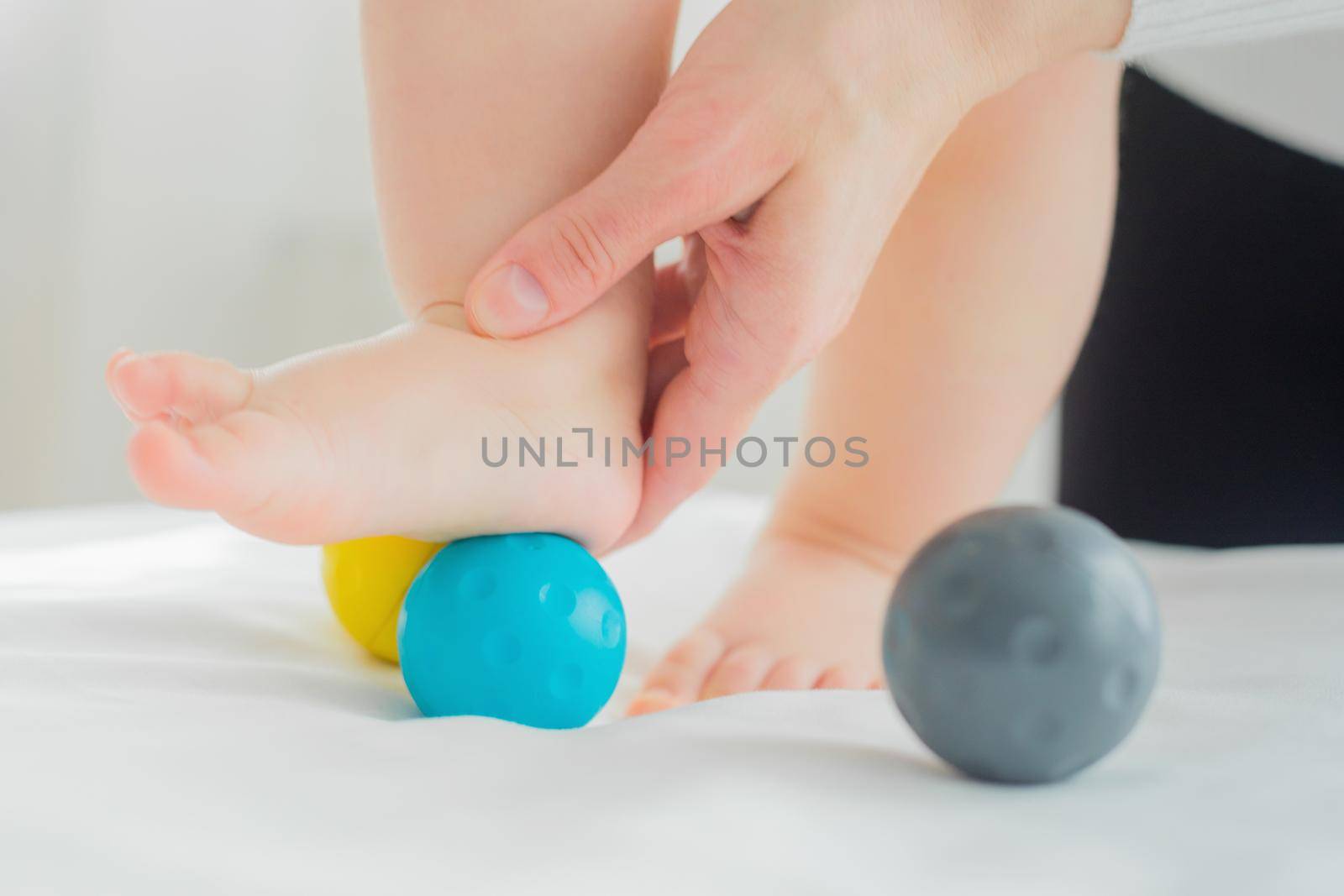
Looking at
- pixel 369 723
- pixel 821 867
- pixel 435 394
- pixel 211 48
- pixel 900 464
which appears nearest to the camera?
pixel 821 867

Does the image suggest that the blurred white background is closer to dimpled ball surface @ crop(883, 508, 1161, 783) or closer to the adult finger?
the adult finger

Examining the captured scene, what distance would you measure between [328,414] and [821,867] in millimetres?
373

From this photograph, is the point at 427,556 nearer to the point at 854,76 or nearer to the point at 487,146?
the point at 487,146

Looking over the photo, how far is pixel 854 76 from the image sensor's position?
787 mm

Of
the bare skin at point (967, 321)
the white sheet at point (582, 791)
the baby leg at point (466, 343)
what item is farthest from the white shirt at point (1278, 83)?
the white sheet at point (582, 791)

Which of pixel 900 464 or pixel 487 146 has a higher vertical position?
pixel 487 146

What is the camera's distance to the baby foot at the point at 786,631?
0.92 meters

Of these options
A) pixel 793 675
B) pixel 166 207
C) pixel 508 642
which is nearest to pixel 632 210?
pixel 508 642

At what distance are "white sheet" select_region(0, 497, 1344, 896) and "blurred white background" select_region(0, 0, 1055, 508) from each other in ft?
4.43

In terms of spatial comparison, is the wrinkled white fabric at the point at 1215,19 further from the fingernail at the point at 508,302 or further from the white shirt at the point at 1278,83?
the white shirt at the point at 1278,83

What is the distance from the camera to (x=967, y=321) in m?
1.14

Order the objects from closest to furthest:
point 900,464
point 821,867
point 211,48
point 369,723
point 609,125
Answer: point 821,867
point 369,723
point 609,125
point 900,464
point 211,48

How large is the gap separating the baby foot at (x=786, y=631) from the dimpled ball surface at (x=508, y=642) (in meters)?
0.11

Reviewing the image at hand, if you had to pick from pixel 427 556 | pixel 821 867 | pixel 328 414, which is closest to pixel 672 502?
pixel 427 556
